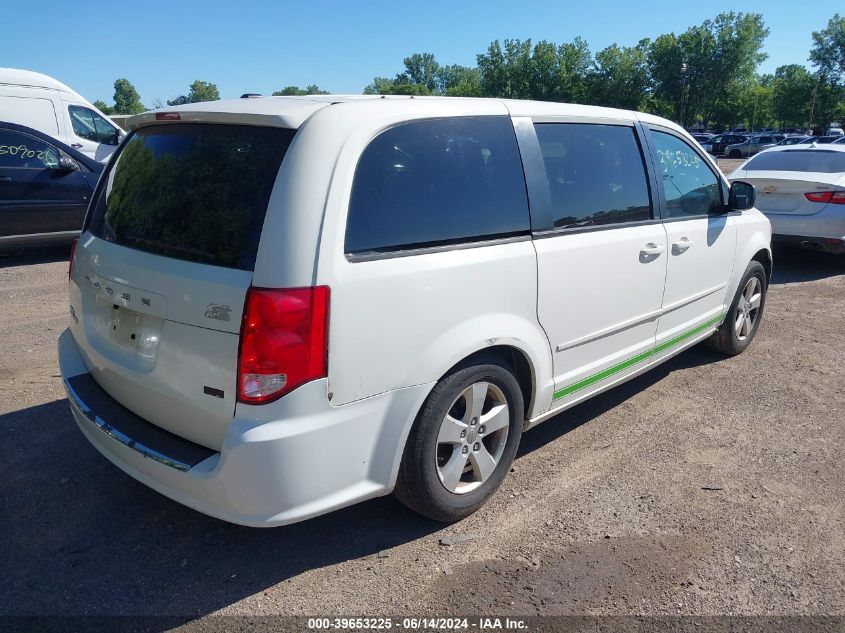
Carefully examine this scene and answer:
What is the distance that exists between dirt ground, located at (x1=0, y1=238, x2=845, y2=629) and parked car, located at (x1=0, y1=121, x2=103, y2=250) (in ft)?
16.8

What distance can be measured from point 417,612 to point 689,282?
2825 mm

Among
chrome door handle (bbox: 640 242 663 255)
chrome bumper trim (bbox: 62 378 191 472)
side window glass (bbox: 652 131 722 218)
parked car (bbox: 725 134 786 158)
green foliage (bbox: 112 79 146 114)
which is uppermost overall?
green foliage (bbox: 112 79 146 114)

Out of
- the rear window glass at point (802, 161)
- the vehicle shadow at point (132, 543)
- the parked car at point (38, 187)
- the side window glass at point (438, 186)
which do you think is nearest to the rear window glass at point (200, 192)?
the side window glass at point (438, 186)

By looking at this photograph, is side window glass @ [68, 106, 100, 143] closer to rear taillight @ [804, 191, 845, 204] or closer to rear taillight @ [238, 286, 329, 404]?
rear taillight @ [804, 191, 845, 204]

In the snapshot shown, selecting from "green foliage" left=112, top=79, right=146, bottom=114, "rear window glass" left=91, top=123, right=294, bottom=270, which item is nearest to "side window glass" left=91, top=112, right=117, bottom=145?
"rear window glass" left=91, top=123, right=294, bottom=270

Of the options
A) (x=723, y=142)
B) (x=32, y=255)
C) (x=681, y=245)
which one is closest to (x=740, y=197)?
(x=681, y=245)

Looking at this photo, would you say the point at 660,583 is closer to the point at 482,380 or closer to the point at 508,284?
the point at 482,380

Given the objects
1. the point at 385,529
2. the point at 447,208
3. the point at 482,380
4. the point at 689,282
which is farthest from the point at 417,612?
the point at 689,282

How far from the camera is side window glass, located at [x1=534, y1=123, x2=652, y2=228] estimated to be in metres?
3.40

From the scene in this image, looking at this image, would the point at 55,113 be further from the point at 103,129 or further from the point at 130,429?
the point at 130,429

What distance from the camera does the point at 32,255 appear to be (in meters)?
9.45

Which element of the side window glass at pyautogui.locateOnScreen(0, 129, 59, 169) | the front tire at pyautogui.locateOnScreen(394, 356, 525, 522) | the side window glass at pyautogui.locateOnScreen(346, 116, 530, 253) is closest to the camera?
the side window glass at pyautogui.locateOnScreen(346, 116, 530, 253)

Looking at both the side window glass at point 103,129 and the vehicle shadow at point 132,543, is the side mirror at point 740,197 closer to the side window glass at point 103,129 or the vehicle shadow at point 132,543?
the vehicle shadow at point 132,543

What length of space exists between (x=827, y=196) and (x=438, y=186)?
7004mm
